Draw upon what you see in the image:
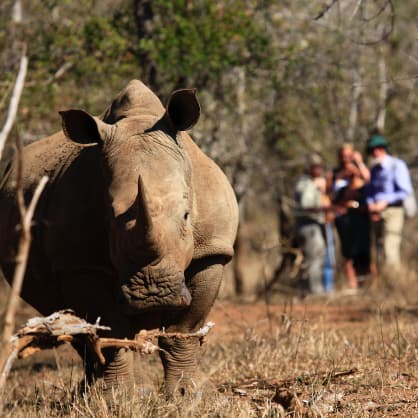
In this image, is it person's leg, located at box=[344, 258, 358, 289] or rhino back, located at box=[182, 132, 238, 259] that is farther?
person's leg, located at box=[344, 258, 358, 289]

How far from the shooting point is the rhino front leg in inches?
239

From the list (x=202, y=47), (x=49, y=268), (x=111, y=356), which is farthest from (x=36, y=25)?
(x=111, y=356)

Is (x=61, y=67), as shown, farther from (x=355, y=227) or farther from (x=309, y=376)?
(x=309, y=376)

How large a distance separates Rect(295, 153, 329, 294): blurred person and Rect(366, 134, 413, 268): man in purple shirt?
895 mm

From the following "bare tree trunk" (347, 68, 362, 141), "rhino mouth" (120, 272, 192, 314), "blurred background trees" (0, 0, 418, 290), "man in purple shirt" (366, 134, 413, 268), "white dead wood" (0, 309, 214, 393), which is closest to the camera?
"white dead wood" (0, 309, 214, 393)

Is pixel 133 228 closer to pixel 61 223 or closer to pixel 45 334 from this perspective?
pixel 45 334

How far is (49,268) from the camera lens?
6496mm

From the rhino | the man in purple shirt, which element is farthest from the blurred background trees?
the rhino

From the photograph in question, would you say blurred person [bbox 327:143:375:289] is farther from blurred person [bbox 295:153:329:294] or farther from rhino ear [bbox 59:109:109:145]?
rhino ear [bbox 59:109:109:145]

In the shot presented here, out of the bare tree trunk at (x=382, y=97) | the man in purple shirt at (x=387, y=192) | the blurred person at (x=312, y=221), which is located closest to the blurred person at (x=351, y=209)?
the blurred person at (x=312, y=221)

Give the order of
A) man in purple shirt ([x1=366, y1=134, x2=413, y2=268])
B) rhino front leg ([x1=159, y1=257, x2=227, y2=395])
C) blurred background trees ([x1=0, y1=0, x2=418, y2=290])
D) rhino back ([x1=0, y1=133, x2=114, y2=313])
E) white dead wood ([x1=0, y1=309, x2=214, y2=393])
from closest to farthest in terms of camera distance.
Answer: white dead wood ([x1=0, y1=309, x2=214, y2=393])
rhino back ([x1=0, y1=133, x2=114, y2=313])
rhino front leg ([x1=159, y1=257, x2=227, y2=395])
blurred background trees ([x1=0, y1=0, x2=418, y2=290])
man in purple shirt ([x1=366, y1=134, x2=413, y2=268])

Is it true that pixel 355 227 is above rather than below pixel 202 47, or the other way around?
below

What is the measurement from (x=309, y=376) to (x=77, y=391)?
56.2 inches

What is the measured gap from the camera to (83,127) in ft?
19.0
